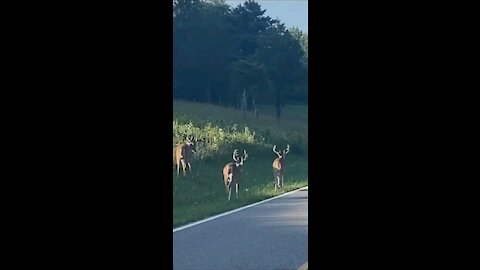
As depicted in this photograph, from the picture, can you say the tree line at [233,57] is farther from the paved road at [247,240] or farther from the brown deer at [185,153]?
the paved road at [247,240]

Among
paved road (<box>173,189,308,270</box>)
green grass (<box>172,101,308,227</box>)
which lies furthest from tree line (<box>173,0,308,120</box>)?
paved road (<box>173,189,308,270</box>)

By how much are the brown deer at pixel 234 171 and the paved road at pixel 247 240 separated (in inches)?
4.0

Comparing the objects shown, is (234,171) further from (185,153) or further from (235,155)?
(185,153)

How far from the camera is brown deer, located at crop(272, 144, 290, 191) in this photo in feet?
5.11

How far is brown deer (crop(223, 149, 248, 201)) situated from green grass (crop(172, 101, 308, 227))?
0.04ft

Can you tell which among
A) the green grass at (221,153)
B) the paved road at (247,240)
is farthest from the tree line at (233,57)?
the paved road at (247,240)

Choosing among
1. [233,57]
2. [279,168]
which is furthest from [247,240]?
[233,57]

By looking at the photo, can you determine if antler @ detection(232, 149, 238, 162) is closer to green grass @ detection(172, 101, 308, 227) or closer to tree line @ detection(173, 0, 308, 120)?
green grass @ detection(172, 101, 308, 227)

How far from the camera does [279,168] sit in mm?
1628

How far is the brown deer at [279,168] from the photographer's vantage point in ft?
5.11

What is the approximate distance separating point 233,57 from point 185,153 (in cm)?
28
